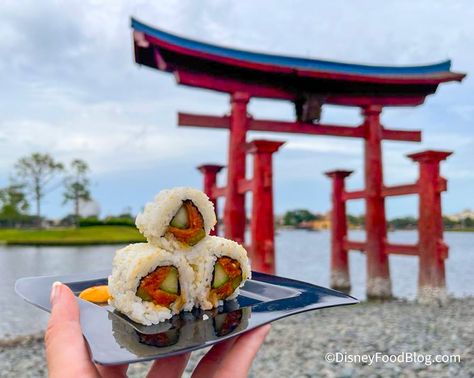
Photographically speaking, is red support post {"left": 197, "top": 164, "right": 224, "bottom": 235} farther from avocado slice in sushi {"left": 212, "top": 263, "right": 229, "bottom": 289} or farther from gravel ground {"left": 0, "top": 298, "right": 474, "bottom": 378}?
avocado slice in sushi {"left": 212, "top": 263, "right": 229, "bottom": 289}

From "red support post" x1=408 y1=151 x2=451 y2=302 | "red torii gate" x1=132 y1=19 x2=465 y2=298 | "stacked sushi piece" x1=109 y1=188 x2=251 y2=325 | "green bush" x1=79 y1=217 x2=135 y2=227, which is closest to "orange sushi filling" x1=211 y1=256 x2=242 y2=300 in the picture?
"stacked sushi piece" x1=109 y1=188 x2=251 y2=325

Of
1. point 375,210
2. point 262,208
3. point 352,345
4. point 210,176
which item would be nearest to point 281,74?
→ point 210,176

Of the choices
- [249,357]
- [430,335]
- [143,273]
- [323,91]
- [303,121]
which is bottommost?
[430,335]

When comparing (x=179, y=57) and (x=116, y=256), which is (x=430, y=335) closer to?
(x=116, y=256)

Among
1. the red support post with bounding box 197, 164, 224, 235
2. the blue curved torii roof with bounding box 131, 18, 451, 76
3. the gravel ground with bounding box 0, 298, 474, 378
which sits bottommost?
the gravel ground with bounding box 0, 298, 474, 378

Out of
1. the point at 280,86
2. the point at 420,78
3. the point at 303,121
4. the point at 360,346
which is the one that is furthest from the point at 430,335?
the point at 420,78

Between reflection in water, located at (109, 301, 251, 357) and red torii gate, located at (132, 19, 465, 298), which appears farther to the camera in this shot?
red torii gate, located at (132, 19, 465, 298)
